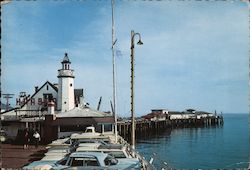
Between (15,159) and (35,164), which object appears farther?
(15,159)

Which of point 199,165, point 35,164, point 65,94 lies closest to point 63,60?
point 65,94

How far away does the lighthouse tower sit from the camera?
4681cm

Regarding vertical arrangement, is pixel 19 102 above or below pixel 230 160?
above

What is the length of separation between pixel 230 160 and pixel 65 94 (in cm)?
2625

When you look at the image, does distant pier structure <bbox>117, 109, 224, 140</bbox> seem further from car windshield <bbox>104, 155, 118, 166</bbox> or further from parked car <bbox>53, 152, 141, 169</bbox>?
parked car <bbox>53, 152, 141, 169</bbox>

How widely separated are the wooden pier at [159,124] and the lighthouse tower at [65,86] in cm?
1785

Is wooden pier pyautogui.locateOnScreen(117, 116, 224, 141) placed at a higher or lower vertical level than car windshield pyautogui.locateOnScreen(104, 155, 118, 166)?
lower

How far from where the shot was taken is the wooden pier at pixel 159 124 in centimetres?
6647

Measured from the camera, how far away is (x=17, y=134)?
3127 centimetres

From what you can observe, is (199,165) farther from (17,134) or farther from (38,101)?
(38,101)

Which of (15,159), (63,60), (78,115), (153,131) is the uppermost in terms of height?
(63,60)

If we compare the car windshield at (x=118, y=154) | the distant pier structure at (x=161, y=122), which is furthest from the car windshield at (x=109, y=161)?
the distant pier structure at (x=161, y=122)

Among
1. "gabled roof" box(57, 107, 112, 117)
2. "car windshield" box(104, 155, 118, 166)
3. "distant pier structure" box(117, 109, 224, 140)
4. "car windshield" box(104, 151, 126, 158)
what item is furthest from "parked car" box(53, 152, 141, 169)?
"distant pier structure" box(117, 109, 224, 140)

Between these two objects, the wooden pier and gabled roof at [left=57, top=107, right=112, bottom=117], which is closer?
gabled roof at [left=57, top=107, right=112, bottom=117]
